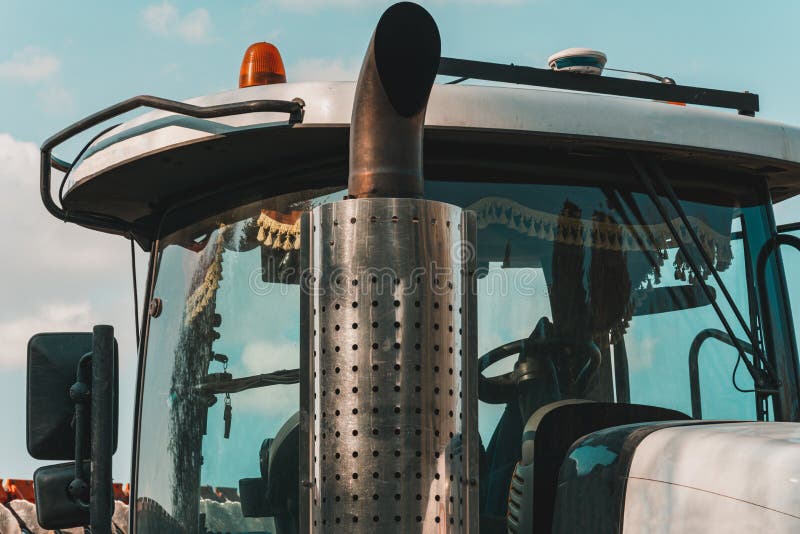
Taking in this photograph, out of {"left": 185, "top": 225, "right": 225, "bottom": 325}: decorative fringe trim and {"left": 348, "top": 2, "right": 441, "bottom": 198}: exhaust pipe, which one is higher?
{"left": 348, "top": 2, "right": 441, "bottom": 198}: exhaust pipe

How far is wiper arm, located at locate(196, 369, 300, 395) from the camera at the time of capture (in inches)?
112

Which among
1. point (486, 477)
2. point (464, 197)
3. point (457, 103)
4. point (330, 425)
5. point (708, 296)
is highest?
point (457, 103)

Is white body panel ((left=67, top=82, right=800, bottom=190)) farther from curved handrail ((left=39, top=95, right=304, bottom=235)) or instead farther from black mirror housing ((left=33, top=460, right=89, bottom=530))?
black mirror housing ((left=33, top=460, right=89, bottom=530))

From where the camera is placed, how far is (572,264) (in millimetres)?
2895

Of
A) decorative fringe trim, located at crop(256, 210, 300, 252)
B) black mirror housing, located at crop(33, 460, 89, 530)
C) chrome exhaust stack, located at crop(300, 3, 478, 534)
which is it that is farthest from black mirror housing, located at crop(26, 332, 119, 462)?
chrome exhaust stack, located at crop(300, 3, 478, 534)

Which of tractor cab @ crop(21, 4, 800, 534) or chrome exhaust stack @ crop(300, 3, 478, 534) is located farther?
tractor cab @ crop(21, 4, 800, 534)

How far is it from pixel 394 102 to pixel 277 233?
1.15 metres

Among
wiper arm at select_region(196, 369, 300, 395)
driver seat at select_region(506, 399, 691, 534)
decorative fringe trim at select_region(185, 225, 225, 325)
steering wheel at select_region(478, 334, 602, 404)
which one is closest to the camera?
driver seat at select_region(506, 399, 691, 534)

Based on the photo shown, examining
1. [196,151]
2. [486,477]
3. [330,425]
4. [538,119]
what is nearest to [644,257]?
[538,119]

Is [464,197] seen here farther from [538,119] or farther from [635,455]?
[635,455]

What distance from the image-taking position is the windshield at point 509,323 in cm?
279

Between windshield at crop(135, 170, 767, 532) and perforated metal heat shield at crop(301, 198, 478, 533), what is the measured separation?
0.93 metres

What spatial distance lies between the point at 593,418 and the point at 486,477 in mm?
296

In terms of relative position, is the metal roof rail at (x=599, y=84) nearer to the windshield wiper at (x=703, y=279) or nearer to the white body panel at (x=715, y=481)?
the windshield wiper at (x=703, y=279)
